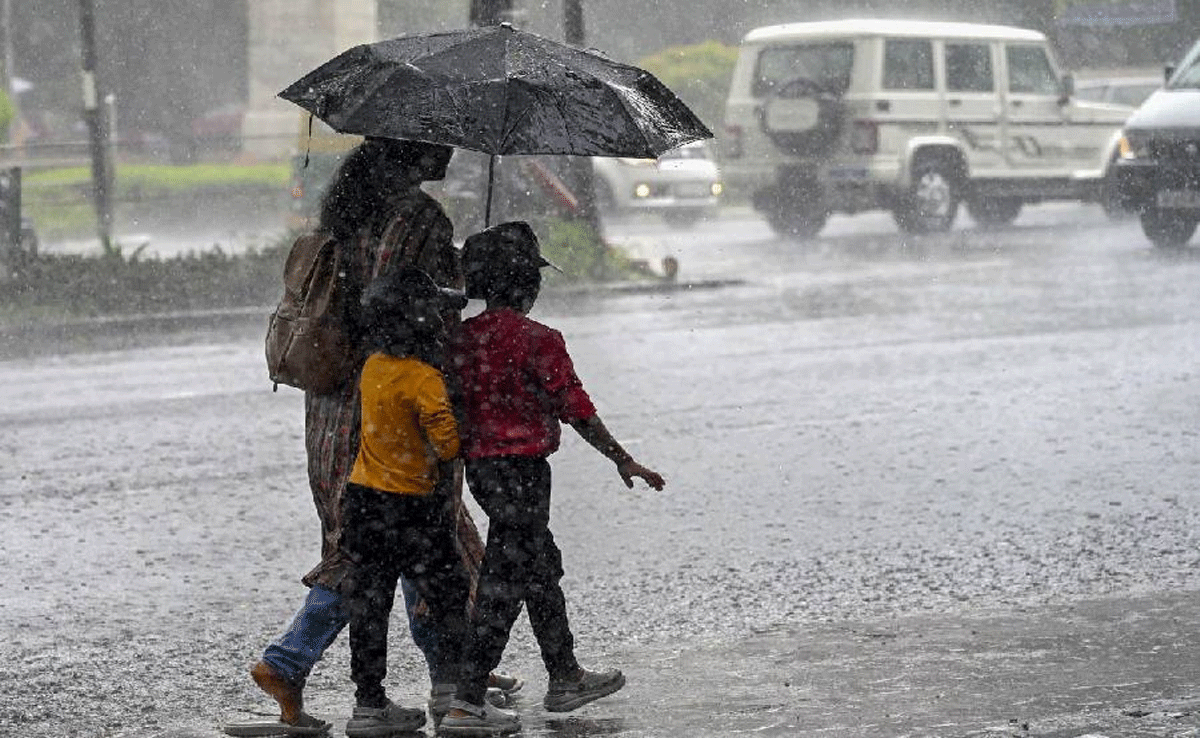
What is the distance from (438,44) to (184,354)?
867 centimetres

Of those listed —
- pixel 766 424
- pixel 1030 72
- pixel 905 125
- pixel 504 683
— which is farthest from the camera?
pixel 1030 72

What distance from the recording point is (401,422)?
15.8 feet

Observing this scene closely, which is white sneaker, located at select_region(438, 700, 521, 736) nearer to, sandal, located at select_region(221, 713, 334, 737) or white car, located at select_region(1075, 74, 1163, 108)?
sandal, located at select_region(221, 713, 334, 737)

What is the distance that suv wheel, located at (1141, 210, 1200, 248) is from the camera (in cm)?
1972

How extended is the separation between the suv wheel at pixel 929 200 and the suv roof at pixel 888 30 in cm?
146

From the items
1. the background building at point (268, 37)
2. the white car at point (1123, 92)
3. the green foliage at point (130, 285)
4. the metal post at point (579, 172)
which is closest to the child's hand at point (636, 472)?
the green foliage at point (130, 285)

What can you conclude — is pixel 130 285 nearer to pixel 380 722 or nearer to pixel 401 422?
pixel 380 722

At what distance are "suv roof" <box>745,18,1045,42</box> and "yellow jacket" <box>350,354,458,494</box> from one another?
59.6 feet

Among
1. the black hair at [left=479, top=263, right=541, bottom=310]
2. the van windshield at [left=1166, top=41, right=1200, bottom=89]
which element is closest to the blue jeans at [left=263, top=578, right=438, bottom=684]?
the black hair at [left=479, top=263, right=541, bottom=310]

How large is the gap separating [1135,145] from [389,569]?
15.3 meters

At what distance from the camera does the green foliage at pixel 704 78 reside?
35.7 m

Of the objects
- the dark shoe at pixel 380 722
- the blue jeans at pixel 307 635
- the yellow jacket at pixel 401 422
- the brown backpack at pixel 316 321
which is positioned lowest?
the dark shoe at pixel 380 722

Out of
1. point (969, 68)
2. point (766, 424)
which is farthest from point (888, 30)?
point (766, 424)

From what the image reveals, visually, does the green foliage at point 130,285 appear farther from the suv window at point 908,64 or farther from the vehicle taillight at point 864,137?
the suv window at point 908,64
